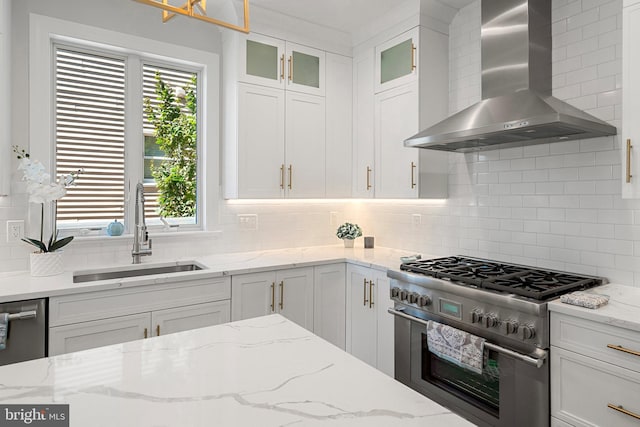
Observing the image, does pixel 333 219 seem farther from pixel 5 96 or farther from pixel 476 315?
pixel 5 96

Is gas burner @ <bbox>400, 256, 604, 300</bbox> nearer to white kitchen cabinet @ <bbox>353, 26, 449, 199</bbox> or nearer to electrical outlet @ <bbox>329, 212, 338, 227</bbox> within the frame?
white kitchen cabinet @ <bbox>353, 26, 449, 199</bbox>

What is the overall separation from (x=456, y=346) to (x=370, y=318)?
0.89 meters

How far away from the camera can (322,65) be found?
3355mm

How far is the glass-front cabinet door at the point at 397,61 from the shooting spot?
2.92 metres

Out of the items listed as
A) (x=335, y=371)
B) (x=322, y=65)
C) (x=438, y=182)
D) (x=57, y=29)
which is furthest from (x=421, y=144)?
(x=57, y=29)

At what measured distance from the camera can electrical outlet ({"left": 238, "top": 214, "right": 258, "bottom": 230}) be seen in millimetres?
3285

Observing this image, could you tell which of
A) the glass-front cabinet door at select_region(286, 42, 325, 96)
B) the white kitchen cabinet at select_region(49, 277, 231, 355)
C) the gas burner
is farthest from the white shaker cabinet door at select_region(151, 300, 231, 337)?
the glass-front cabinet door at select_region(286, 42, 325, 96)

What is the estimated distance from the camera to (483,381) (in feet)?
6.73

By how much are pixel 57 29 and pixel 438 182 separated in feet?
9.13

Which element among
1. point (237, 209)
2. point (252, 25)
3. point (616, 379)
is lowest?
point (616, 379)

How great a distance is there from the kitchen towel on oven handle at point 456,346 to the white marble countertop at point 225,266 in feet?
1.96

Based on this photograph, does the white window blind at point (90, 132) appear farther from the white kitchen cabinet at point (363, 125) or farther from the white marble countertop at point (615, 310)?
the white marble countertop at point (615, 310)

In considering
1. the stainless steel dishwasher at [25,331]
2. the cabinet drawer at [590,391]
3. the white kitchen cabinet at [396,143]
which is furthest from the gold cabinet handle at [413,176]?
the stainless steel dishwasher at [25,331]

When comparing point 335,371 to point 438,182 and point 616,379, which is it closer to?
point 616,379
